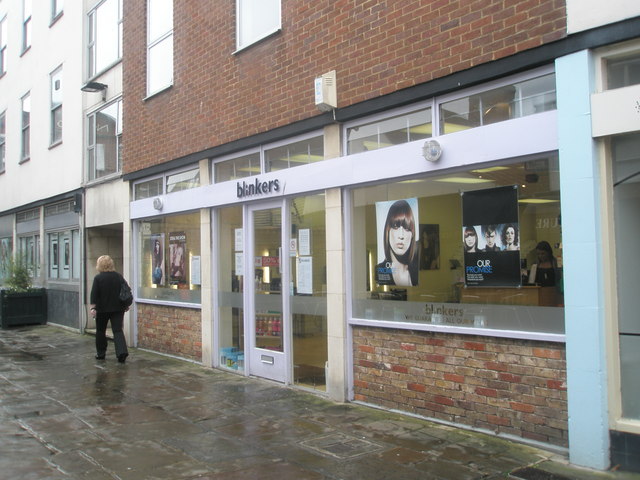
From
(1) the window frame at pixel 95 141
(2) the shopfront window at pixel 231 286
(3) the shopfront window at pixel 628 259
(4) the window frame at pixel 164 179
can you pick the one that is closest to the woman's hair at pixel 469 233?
(3) the shopfront window at pixel 628 259

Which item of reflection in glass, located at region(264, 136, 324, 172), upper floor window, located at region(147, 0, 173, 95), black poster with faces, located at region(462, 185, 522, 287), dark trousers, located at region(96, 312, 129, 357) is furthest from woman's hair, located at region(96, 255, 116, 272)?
black poster with faces, located at region(462, 185, 522, 287)

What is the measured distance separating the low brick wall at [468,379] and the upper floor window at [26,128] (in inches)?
573

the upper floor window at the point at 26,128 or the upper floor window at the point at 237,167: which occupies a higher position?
the upper floor window at the point at 26,128

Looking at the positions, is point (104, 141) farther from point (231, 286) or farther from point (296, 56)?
point (296, 56)

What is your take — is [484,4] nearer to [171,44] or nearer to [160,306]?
[171,44]

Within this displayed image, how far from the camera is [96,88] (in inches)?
506

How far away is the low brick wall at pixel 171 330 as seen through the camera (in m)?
9.81

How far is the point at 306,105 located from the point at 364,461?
4.27m

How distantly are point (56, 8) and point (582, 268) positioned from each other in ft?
51.4

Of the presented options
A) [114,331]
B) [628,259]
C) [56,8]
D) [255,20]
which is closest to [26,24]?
[56,8]

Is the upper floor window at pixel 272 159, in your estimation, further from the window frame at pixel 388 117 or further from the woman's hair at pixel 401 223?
the woman's hair at pixel 401 223

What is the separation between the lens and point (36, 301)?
52.9 feet

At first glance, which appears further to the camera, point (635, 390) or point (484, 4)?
point (484, 4)

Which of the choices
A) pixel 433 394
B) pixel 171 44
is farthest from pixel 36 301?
pixel 433 394
